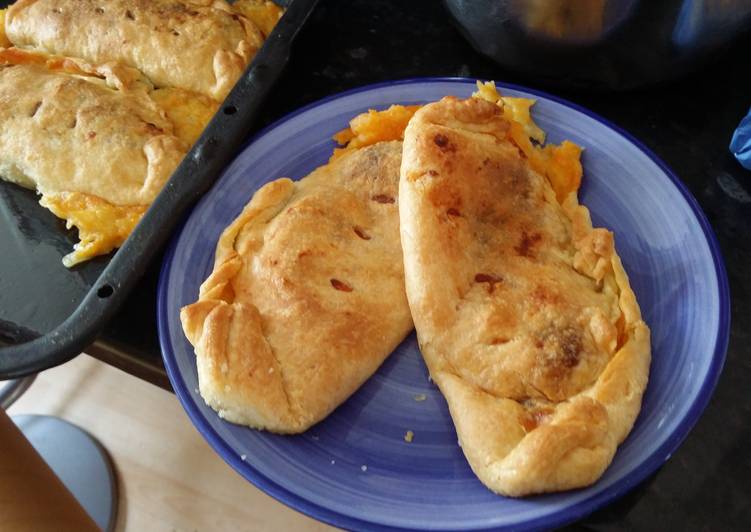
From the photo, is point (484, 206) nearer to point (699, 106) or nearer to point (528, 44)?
point (528, 44)

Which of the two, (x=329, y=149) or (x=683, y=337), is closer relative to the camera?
(x=683, y=337)

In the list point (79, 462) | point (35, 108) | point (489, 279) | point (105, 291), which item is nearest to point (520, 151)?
point (489, 279)

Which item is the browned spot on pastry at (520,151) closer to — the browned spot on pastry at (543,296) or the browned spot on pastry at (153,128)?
the browned spot on pastry at (543,296)

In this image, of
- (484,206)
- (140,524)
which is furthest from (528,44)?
(140,524)

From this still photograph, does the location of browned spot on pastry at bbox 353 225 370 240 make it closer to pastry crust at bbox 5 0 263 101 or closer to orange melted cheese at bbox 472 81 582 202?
orange melted cheese at bbox 472 81 582 202

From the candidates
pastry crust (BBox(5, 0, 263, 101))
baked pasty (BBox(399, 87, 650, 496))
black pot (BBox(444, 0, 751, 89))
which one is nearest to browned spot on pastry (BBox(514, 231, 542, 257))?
baked pasty (BBox(399, 87, 650, 496))

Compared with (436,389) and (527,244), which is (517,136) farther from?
(436,389)

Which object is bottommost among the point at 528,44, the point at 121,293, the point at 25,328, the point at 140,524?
the point at 140,524

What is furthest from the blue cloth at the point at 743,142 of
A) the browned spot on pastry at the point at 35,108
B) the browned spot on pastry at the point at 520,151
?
the browned spot on pastry at the point at 35,108
